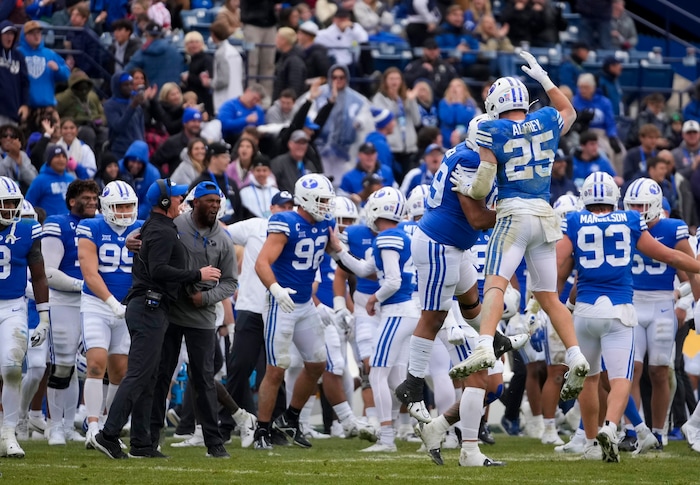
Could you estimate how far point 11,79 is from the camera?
15.0 m

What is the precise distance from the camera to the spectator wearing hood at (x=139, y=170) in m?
14.7

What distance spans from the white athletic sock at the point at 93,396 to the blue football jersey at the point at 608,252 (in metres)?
4.06

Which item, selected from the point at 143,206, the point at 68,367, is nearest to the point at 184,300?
the point at 68,367

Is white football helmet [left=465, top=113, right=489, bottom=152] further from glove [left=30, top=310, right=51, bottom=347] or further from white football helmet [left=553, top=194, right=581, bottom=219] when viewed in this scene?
glove [left=30, top=310, right=51, bottom=347]

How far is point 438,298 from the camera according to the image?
938cm

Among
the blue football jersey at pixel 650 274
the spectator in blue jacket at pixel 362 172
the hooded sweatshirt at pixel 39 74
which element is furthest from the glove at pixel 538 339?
the hooded sweatshirt at pixel 39 74

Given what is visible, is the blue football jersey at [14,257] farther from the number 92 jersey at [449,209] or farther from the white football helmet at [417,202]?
the white football helmet at [417,202]

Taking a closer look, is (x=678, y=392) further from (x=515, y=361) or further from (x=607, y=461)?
(x=607, y=461)

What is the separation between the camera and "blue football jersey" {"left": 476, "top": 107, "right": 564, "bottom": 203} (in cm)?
887

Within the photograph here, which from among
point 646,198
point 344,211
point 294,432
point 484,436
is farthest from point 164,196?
point 484,436

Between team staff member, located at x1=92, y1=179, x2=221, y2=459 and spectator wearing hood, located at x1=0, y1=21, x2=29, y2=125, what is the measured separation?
5.63 m

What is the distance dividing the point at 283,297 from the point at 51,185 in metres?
3.92

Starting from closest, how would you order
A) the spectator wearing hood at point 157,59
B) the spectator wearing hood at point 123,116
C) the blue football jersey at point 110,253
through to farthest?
the blue football jersey at point 110,253
the spectator wearing hood at point 123,116
the spectator wearing hood at point 157,59

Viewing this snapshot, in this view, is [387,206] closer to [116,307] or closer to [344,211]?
[344,211]
